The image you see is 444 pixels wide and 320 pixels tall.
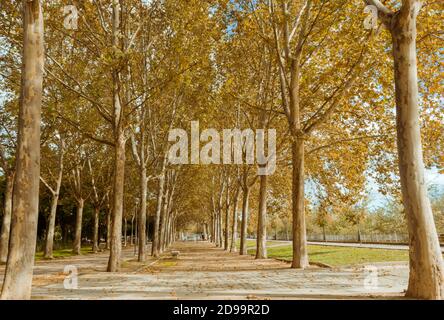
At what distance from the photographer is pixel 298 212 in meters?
14.1

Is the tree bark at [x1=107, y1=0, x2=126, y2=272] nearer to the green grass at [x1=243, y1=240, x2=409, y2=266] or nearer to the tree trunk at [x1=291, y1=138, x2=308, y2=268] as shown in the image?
the tree trunk at [x1=291, y1=138, x2=308, y2=268]

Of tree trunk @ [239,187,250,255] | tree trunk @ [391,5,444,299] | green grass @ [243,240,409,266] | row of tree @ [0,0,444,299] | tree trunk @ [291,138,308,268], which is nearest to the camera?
tree trunk @ [391,5,444,299]

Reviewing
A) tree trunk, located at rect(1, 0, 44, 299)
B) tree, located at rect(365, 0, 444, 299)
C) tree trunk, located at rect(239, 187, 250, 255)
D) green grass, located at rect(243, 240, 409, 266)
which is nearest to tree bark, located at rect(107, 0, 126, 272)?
tree trunk, located at rect(1, 0, 44, 299)

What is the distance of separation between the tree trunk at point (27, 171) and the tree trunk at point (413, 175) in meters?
7.17

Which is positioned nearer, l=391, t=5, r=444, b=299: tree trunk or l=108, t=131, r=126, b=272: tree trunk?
l=391, t=5, r=444, b=299: tree trunk

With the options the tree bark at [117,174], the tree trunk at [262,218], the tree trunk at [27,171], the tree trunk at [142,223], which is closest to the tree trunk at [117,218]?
the tree bark at [117,174]

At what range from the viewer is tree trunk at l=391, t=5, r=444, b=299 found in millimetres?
7078

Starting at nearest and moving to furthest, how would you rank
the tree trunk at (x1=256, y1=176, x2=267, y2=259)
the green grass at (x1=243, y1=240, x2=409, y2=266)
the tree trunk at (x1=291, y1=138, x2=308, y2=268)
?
the tree trunk at (x1=291, y1=138, x2=308, y2=268)
the green grass at (x1=243, y1=240, x2=409, y2=266)
the tree trunk at (x1=256, y1=176, x2=267, y2=259)

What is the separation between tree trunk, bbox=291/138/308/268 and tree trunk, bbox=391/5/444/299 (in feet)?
21.9

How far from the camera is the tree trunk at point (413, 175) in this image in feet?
23.2
